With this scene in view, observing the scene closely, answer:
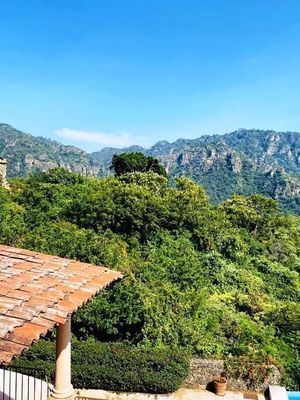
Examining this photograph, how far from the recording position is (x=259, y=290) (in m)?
20.2

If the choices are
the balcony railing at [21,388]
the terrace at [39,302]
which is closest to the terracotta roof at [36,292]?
the terrace at [39,302]

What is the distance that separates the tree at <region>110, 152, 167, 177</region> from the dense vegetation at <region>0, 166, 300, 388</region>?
52.4 ft

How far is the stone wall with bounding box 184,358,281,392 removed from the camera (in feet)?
38.9

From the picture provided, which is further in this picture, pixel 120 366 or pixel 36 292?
pixel 120 366

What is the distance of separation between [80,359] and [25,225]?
9.49 meters

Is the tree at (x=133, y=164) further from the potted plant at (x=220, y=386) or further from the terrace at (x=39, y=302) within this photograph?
the terrace at (x=39, y=302)

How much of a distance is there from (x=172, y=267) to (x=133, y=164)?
26520mm

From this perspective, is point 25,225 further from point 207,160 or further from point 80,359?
point 207,160

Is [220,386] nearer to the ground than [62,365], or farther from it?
nearer to the ground

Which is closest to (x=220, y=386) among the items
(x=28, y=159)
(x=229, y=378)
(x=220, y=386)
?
(x=220, y=386)

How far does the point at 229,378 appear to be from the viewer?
1195 cm

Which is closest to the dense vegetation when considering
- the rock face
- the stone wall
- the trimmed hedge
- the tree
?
the stone wall

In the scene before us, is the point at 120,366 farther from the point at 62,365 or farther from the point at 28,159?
the point at 28,159

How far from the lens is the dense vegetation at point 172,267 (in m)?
13.0
